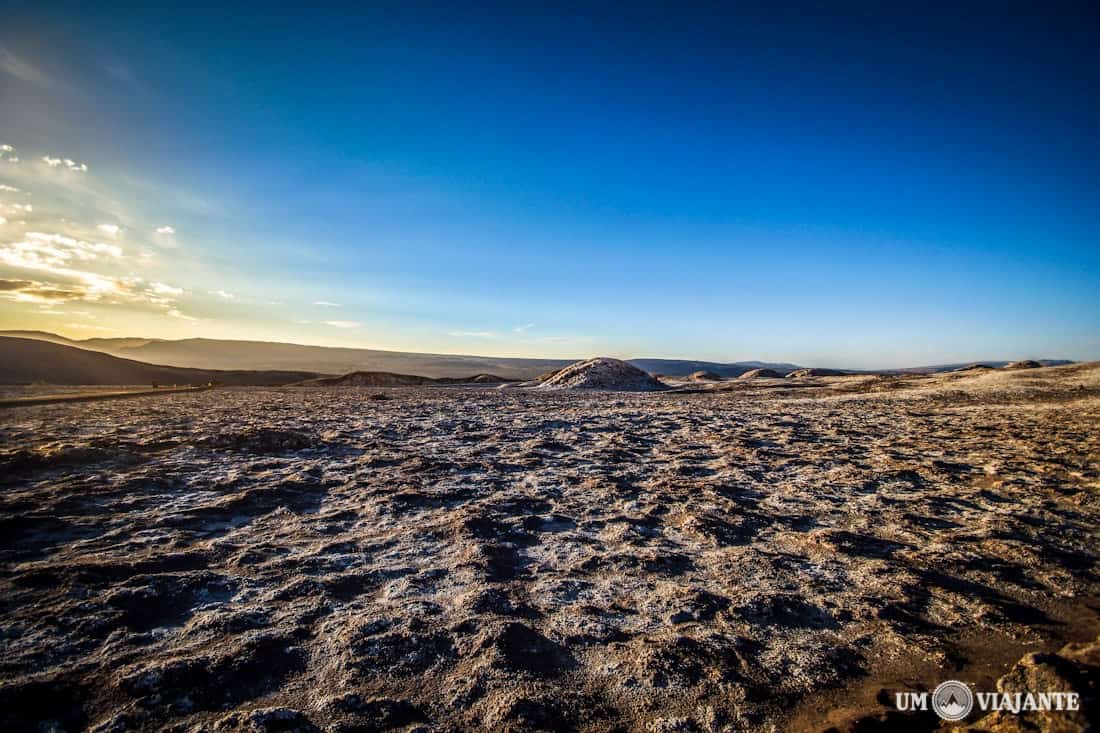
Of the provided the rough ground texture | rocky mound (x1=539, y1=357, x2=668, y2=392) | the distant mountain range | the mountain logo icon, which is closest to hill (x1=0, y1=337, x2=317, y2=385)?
rocky mound (x1=539, y1=357, x2=668, y2=392)

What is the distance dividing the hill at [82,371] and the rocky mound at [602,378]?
748 inches

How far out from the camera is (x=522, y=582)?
3.40 meters

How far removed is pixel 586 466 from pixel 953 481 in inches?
175

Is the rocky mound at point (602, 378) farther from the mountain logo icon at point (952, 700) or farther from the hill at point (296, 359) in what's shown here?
the hill at point (296, 359)

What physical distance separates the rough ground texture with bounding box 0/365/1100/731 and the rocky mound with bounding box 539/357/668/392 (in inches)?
722

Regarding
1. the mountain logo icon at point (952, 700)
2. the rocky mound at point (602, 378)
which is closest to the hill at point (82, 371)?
the rocky mound at point (602, 378)

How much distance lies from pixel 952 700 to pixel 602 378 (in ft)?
81.3

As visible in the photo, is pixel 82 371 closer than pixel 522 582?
No

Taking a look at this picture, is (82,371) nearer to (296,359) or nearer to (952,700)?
(952,700)

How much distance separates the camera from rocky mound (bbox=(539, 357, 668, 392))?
25894 millimetres

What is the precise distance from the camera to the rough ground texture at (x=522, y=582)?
223 centimetres

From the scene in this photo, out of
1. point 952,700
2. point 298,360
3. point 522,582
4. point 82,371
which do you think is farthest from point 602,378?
point 298,360

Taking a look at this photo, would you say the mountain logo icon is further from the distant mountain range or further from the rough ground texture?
the distant mountain range

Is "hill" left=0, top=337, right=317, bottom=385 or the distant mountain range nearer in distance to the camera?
"hill" left=0, top=337, right=317, bottom=385
